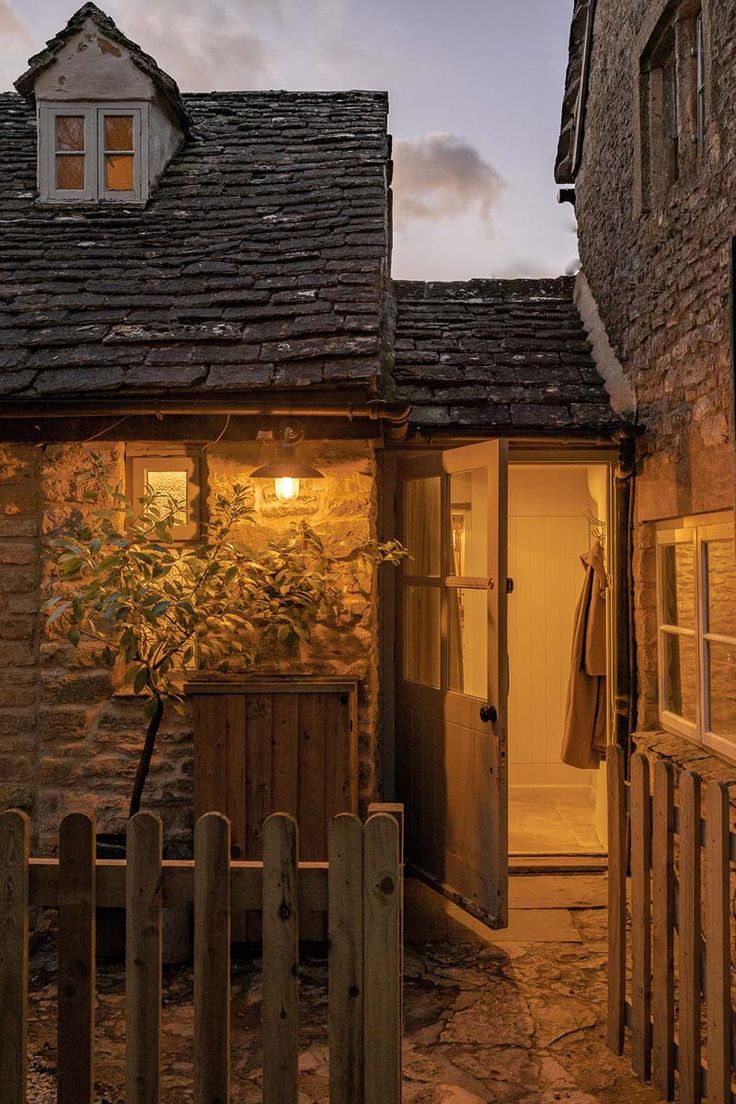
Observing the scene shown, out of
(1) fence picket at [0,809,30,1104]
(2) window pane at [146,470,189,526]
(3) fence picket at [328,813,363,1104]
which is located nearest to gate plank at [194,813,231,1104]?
(3) fence picket at [328,813,363,1104]

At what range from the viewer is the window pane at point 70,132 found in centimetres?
729

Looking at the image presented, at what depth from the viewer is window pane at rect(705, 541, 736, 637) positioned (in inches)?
194

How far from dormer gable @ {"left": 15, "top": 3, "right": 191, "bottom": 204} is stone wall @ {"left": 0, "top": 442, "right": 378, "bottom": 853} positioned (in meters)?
3.16

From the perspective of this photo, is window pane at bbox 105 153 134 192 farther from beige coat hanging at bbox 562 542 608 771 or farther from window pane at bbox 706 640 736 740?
window pane at bbox 706 640 736 740

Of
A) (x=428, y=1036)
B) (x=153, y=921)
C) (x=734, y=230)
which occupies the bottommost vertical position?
(x=428, y=1036)

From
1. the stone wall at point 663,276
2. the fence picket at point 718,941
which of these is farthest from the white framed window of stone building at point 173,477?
the fence picket at point 718,941

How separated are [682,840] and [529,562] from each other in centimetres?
522

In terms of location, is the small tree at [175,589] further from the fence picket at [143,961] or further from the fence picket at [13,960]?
the fence picket at [143,961]

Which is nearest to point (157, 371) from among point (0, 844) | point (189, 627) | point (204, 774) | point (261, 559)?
point (261, 559)

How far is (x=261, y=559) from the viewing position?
5.11 meters

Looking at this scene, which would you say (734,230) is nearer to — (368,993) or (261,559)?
(261,559)

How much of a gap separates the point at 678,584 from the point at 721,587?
660 mm

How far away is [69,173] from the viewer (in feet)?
23.9

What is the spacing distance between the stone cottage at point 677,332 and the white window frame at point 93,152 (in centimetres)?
397
